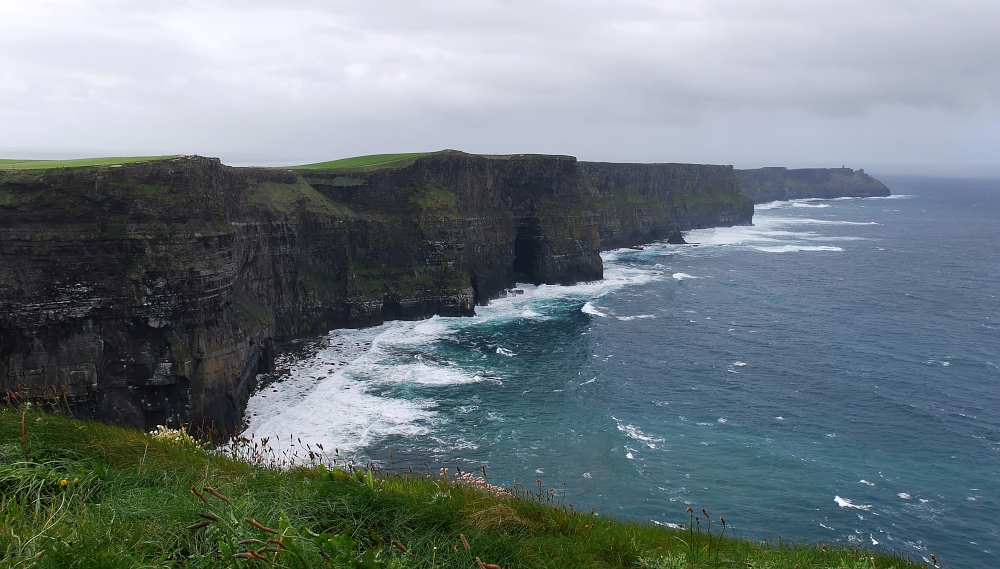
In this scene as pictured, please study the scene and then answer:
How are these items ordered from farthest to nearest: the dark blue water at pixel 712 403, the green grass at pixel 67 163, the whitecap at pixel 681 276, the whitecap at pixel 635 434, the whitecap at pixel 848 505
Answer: the whitecap at pixel 681 276 < the green grass at pixel 67 163 < the whitecap at pixel 635 434 < the dark blue water at pixel 712 403 < the whitecap at pixel 848 505

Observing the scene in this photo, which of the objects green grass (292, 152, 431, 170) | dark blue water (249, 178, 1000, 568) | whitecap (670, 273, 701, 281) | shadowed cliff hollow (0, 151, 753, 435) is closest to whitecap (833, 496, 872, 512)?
dark blue water (249, 178, 1000, 568)

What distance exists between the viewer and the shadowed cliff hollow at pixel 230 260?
101 ft

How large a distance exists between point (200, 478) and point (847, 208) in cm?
21456

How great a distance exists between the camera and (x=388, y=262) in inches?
2359

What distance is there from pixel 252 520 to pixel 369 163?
226 feet

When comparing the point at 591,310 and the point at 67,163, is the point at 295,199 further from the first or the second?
the point at 591,310

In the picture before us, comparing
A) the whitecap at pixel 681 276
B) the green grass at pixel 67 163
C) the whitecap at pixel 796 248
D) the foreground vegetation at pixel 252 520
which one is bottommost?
the whitecap at pixel 681 276

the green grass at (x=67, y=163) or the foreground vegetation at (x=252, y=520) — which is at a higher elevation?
the green grass at (x=67, y=163)

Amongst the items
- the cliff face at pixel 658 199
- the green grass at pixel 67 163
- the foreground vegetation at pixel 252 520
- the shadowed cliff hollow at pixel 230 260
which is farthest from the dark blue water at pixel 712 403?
the cliff face at pixel 658 199

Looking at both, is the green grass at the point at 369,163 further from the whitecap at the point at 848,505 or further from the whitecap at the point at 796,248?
the whitecap at the point at 796,248

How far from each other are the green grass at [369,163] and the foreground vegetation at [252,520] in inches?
2188

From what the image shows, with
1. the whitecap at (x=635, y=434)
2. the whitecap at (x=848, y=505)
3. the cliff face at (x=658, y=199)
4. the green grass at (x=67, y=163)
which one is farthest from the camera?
the cliff face at (x=658, y=199)

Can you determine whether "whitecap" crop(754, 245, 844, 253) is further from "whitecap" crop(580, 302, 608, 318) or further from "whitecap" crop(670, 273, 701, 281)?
"whitecap" crop(580, 302, 608, 318)

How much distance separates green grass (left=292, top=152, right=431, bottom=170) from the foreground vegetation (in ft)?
182
